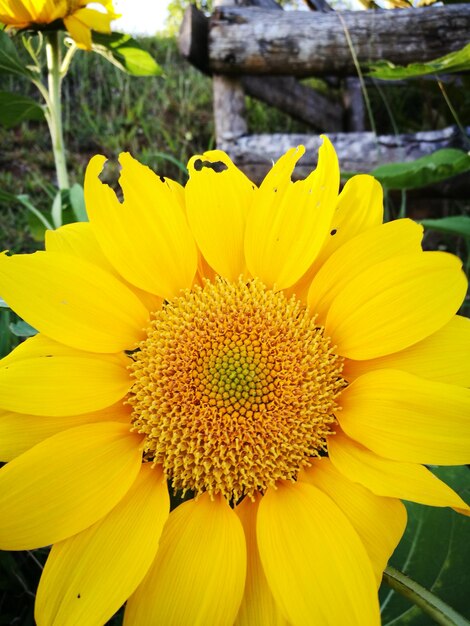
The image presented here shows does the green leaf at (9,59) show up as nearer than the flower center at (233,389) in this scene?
No

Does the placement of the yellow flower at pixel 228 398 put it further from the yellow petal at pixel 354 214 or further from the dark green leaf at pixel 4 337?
the dark green leaf at pixel 4 337

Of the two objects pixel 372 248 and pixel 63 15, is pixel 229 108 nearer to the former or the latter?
pixel 63 15

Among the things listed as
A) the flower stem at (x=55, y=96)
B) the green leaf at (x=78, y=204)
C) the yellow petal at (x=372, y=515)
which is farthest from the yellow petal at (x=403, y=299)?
the flower stem at (x=55, y=96)

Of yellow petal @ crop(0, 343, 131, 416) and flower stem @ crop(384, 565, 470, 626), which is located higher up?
yellow petal @ crop(0, 343, 131, 416)

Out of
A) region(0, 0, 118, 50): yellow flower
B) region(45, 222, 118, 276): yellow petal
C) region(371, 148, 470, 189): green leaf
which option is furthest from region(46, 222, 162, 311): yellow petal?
region(371, 148, 470, 189): green leaf

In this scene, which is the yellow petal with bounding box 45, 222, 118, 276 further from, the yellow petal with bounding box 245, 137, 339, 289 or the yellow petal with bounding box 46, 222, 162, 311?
the yellow petal with bounding box 245, 137, 339, 289

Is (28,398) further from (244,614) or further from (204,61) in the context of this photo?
(204,61)
